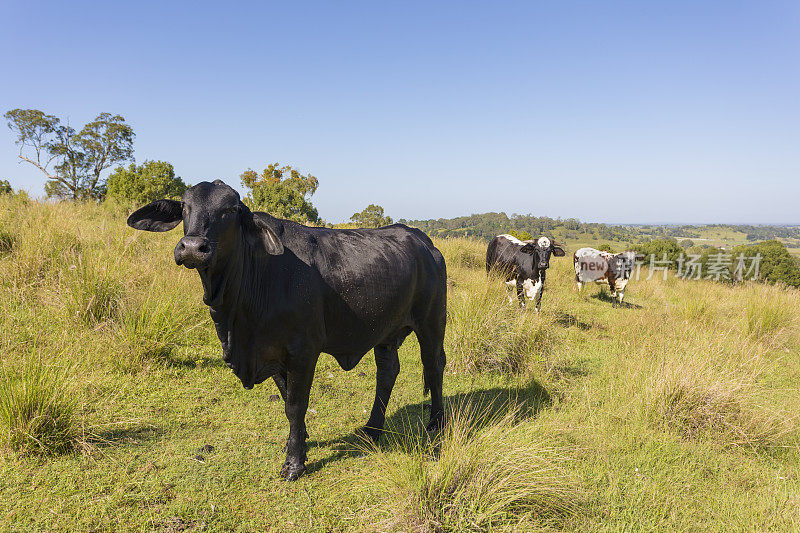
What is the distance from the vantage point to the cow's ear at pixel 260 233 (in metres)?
2.83

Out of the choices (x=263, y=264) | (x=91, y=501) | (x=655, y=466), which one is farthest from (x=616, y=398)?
(x=91, y=501)

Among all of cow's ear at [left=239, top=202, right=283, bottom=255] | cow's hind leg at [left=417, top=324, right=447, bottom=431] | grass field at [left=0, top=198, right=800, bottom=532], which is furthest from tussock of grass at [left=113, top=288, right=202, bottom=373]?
cow's hind leg at [left=417, top=324, right=447, bottom=431]

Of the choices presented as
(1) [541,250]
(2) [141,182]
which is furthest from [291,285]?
(2) [141,182]

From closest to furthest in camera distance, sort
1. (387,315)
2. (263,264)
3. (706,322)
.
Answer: (263,264)
(387,315)
(706,322)

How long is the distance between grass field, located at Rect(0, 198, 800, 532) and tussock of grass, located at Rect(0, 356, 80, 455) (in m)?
0.02

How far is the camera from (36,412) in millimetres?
3188

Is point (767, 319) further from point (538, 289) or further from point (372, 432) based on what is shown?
point (372, 432)

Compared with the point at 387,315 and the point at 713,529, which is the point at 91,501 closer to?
the point at 387,315

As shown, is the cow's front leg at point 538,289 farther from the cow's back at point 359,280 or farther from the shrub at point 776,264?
the shrub at point 776,264

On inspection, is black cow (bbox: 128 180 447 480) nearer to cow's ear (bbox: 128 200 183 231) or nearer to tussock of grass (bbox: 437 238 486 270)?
cow's ear (bbox: 128 200 183 231)

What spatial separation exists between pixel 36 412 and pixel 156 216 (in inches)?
72.7

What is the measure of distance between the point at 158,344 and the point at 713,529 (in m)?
5.47

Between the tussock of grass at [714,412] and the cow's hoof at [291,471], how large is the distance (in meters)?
3.59

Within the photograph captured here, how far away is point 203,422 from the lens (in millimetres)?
4105
